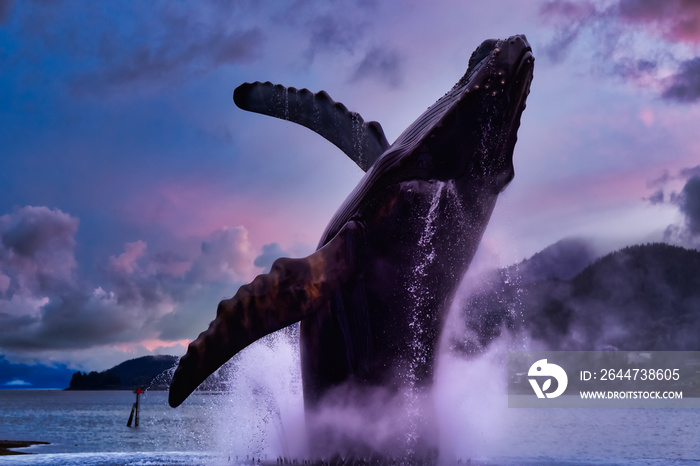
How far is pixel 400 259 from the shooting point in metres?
7.85

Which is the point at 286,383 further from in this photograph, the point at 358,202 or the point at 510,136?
the point at 510,136

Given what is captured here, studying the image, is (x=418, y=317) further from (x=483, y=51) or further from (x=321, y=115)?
(x=321, y=115)

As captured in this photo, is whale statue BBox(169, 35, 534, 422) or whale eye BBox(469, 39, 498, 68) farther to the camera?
whale eye BBox(469, 39, 498, 68)

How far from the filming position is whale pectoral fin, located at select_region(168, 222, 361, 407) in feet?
22.6

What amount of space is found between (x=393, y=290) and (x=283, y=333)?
13.3ft

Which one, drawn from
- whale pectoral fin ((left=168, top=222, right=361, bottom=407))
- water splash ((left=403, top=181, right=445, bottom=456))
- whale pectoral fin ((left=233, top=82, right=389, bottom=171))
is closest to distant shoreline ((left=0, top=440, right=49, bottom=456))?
whale pectoral fin ((left=233, top=82, right=389, bottom=171))

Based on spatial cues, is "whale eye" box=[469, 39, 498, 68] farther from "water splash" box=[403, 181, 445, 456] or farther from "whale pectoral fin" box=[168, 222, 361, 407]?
"whale pectoral fin" box=[168, 222, 361, 407]

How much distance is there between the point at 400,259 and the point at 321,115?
5.21 meters

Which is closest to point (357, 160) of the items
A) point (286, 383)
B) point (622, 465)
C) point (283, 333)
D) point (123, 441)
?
point (283, 333)

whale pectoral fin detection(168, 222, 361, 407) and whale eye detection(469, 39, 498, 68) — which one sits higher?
whale eye detection(469, 39, 498, 68)

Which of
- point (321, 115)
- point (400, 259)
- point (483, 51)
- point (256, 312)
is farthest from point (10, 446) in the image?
point (483, 51)

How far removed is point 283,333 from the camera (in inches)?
450

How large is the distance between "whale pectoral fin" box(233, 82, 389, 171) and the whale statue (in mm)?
3308

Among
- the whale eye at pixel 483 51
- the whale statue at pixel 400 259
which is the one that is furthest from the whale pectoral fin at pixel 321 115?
the whale eye at pixel 483 51
